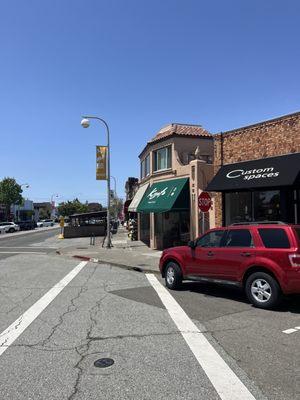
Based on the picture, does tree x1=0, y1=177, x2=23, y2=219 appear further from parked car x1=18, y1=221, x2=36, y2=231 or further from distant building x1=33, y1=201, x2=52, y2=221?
distant building x1=33, y1=201, x2=52, y2=221

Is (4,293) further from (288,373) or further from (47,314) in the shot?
(288,373)

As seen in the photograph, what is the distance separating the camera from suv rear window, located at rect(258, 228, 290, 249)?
9.05 m

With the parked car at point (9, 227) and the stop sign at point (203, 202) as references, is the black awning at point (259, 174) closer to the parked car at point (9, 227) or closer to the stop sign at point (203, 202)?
the stop sign at point (203, 202)

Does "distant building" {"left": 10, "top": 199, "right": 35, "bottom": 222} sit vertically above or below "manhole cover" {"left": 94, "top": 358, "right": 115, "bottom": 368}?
above

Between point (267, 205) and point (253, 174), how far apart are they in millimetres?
1597

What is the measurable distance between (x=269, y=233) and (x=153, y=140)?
56.6 feet

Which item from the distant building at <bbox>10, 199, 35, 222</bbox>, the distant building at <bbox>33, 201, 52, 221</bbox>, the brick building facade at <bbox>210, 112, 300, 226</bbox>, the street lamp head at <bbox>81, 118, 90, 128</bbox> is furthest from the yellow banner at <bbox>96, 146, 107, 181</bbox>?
the distant building at <bbox>33, 201, 52, 221</bbox>

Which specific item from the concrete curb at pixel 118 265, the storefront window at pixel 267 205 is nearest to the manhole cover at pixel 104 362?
the concrete curb at pixel 118 265

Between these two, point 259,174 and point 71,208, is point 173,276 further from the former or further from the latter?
point 71,208

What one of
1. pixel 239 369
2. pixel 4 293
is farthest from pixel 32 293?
pixel 239 369

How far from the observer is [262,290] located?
9172mm

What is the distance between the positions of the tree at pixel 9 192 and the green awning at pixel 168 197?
6649cm

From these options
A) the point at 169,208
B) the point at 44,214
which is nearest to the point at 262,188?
the point at 169,208

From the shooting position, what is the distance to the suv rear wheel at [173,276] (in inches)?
460
